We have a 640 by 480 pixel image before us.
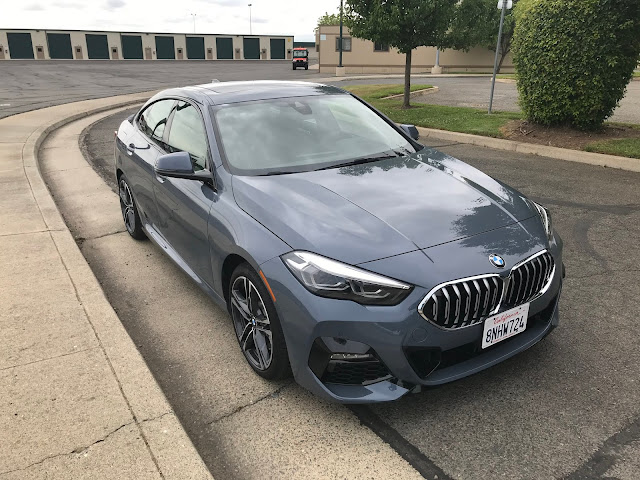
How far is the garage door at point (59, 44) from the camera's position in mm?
66375

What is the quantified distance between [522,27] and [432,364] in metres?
8.88

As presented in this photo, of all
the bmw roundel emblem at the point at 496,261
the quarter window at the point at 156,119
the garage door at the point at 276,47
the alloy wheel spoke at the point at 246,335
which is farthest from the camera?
the garage door at the point at 276,47

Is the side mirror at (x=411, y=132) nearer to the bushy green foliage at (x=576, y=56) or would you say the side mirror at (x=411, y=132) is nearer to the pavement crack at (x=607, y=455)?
the pavement crack at (x=607, y=455)

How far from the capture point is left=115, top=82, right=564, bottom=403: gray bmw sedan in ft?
8.14

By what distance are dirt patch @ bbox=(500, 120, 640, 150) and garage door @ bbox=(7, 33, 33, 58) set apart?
235 ft

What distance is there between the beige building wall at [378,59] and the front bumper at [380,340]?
138 feet

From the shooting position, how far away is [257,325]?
3012 mm

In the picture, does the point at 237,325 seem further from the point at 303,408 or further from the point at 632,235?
the point at 632,235

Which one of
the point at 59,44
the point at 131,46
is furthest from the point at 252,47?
the point at 59,44

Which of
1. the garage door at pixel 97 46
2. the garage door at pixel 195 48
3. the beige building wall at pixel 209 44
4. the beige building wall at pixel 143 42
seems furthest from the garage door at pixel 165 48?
the garage door at pixel 97 46

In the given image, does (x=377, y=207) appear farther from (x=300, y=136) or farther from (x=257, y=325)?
(x=300, y=136)

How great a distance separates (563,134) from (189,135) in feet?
25.3

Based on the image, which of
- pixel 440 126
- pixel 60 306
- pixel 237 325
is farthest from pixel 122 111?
pixel 237 325

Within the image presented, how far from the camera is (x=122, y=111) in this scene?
17141mm
